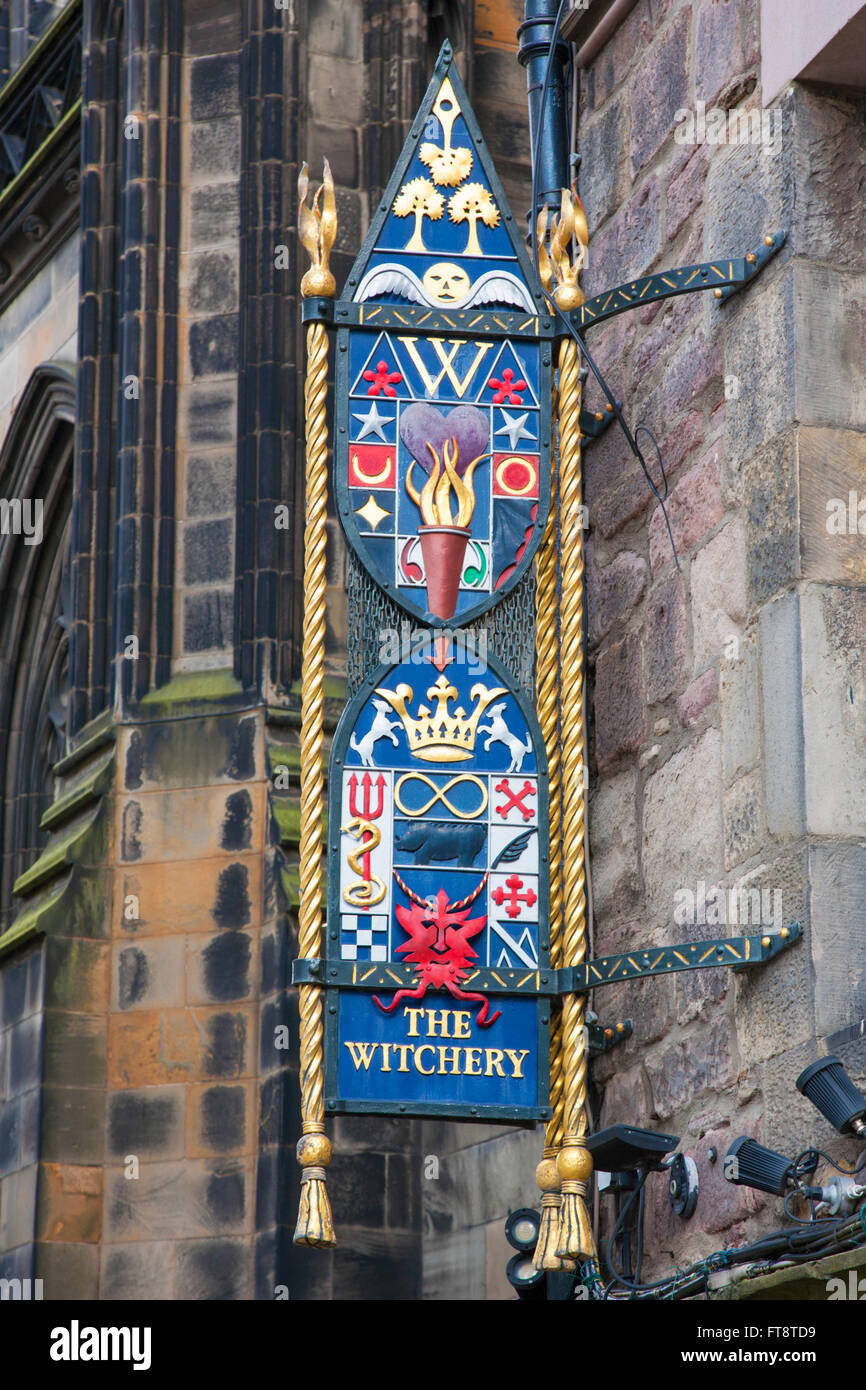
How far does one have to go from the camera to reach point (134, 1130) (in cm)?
1208

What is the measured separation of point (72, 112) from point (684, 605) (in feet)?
32.6

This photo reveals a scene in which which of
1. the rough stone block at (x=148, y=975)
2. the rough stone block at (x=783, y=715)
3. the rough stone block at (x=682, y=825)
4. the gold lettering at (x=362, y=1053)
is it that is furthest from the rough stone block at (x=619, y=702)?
the rough stone block at (x=148, y=975)

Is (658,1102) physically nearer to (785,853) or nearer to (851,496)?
(785,853)

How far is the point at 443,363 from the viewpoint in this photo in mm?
6730

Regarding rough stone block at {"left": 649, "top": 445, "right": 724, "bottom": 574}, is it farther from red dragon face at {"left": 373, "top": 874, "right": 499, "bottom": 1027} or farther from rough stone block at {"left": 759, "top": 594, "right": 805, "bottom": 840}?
red dragon face at {"left": 373, "top": 874, "right": 499, "bottom": 1027}

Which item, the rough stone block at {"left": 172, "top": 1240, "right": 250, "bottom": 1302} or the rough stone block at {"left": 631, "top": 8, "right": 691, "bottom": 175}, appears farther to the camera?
the rough stone block at {"left": 172, "top": 1240, "right": 250, "bottom": 1302}

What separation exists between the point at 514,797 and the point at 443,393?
1.03m

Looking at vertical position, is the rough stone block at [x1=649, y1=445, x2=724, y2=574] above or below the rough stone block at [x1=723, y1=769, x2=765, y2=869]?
above

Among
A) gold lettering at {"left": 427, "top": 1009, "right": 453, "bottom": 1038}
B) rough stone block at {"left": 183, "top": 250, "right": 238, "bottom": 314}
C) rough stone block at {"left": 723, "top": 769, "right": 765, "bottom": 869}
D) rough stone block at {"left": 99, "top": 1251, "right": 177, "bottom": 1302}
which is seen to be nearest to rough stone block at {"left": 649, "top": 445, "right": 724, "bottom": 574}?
rough stone block at {"left": 723, "top": 769, "right": 765, "bottom": 869}

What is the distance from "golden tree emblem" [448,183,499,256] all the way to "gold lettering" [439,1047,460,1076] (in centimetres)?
212

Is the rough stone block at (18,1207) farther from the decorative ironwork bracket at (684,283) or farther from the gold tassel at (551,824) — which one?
the decorative ironwork bracket at (684,283)

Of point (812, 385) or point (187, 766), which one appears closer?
point (812, 385)

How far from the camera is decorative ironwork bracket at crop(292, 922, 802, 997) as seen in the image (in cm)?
597
